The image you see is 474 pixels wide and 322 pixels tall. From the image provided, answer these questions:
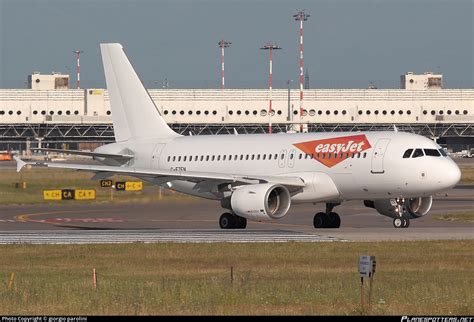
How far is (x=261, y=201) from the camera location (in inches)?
1906

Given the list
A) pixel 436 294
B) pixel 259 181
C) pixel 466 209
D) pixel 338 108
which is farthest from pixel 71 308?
pixel 338 108

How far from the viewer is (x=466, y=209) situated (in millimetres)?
66250

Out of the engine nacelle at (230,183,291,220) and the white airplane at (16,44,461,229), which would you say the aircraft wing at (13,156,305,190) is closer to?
the white airplane at (16,44,461,229)

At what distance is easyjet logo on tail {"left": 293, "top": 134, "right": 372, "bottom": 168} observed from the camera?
49.9 meters

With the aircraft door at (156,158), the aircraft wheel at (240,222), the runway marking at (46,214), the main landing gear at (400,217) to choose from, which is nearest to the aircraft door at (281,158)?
the aircraft wheel at (240,222)

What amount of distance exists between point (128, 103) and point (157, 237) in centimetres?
1631

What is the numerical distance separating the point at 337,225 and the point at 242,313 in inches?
1129

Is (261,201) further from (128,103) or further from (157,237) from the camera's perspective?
(128,103)

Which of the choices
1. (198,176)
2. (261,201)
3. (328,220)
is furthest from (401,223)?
(198,176)

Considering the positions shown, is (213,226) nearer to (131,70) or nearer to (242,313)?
(131,70)

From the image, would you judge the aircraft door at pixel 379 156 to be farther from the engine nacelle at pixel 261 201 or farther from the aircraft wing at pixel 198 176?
the engine nacelle at pixel 261 201

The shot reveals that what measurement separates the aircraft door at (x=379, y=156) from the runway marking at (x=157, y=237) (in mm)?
4703

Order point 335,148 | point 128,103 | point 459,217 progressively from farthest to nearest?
1. point 128,103
2. point 459,217
3. point 335,148

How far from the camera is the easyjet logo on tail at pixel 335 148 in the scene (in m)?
49.9
